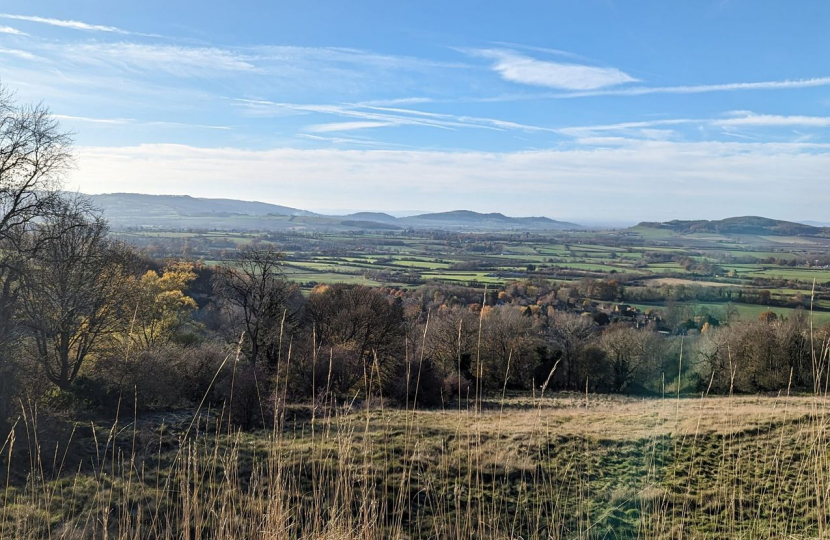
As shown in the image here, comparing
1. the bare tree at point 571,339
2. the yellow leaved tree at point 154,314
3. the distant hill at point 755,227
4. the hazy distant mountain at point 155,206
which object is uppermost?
the hazy distant mountain at point 155,206

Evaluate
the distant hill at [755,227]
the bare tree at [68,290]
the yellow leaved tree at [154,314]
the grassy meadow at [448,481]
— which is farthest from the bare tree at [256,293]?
the distant hill at [755,227]

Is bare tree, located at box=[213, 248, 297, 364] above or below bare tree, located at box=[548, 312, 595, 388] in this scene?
above

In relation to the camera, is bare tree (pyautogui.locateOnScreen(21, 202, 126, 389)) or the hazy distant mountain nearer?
bare tree (pyautogui.locateOnScreen(21, 202, 126, 389))

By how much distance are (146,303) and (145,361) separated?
24.1 feet

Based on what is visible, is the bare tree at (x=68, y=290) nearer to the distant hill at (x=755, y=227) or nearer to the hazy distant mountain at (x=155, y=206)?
the distant hill at (x=755, y=227)

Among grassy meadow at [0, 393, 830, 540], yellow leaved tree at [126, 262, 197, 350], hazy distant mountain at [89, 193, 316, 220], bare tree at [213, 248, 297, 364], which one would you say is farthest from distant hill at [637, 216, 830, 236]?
hazy distant mountain at [89, 193, 316, 220]

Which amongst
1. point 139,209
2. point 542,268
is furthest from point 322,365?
point 139,209

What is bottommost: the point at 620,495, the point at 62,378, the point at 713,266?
the point at 62,378

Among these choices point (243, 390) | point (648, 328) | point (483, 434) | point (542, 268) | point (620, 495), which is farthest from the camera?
point (542, 268)

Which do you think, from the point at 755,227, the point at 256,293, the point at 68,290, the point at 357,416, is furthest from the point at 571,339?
the point at 68,290

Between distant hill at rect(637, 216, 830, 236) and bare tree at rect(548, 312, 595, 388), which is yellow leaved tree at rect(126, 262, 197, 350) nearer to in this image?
bare tree at rect(548, 312, 595, 388)

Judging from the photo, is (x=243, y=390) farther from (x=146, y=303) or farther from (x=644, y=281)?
(x=644, y=281)

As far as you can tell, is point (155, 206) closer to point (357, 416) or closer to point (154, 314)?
point (154, 314)

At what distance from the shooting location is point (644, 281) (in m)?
28.3
